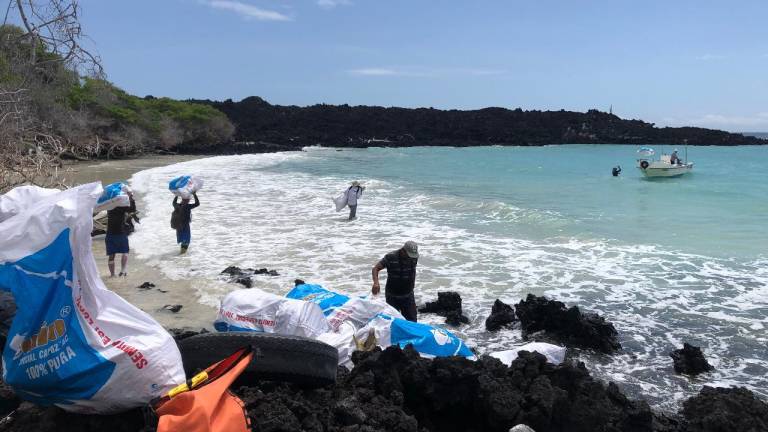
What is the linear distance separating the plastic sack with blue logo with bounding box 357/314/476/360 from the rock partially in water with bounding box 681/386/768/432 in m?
1.67

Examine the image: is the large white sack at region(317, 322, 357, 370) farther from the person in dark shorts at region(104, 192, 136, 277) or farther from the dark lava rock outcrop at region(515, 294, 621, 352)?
the person in dark shorts at region(104, 192, 136, 277)

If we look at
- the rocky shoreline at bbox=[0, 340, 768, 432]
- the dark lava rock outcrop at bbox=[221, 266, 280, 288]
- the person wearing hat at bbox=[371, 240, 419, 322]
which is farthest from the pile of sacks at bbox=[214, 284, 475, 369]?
the dark lava rock outcrop at bbox=[221, 266, 280, 288]

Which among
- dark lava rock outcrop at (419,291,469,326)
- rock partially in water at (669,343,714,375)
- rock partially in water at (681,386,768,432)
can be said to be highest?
rock partially in water at (681,386,768,432)

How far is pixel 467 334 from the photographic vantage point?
705 cm

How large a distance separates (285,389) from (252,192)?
1797cm

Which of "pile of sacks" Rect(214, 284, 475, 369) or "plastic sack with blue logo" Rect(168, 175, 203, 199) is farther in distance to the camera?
"plastic sack with blue logo" Rect(168, 175, 203, 199)

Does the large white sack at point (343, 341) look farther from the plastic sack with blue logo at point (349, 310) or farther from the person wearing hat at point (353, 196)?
the person wearing hat at point (353, 196)

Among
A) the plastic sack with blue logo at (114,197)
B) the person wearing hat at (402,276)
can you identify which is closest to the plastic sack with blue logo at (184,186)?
the plastic sack with blue logo at (114,197)

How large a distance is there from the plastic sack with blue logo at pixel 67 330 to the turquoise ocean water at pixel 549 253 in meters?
4.24

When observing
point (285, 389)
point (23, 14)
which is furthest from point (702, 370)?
point (23, 14)

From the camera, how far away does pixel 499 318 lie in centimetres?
725

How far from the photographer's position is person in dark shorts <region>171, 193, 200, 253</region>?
33.9 feet

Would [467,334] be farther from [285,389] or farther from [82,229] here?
[82,229]

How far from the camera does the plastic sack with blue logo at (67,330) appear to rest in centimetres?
309
